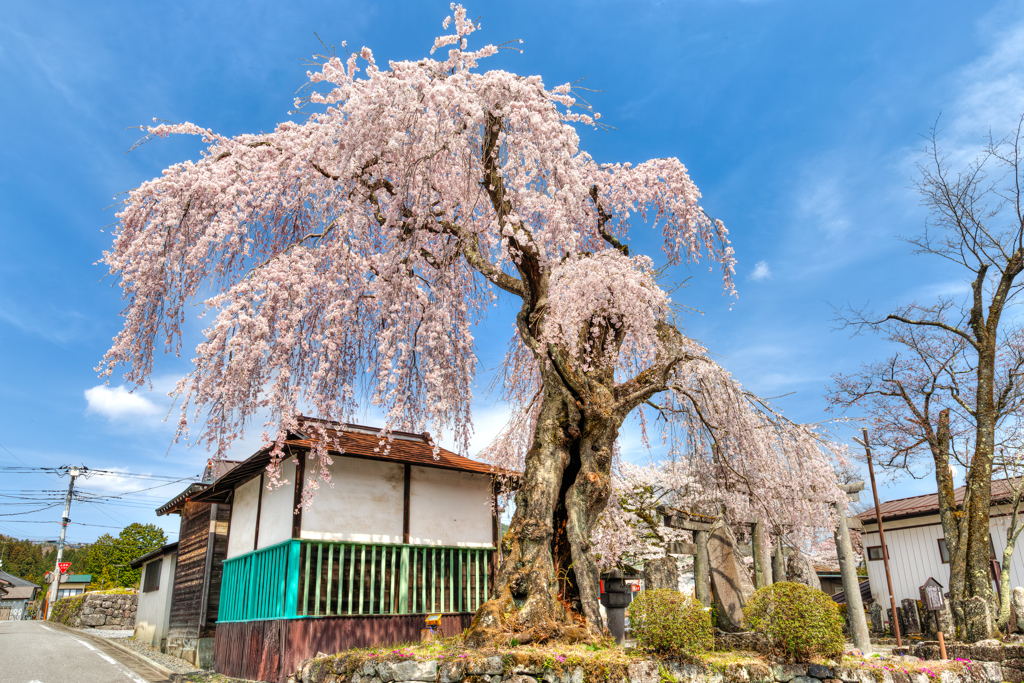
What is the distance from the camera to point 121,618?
26.7 meters

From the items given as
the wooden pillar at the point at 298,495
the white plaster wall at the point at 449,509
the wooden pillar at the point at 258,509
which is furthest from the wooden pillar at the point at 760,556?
the wooden pillar at the point at 258,509

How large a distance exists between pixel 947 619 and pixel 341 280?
17.9 m

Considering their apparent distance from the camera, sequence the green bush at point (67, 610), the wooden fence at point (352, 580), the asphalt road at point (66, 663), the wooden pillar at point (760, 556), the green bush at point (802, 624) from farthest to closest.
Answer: the green bush at point (67, 610) < the wooden pillar at point (760, 556) < the asphalt road at point (66, 663) < the wooden fence at point (352, 580) < the green bush at point (802, 624)

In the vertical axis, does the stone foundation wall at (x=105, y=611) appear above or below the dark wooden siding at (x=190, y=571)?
below

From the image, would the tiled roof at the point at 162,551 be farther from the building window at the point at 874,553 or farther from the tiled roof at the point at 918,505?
the building window at the point at 874,553

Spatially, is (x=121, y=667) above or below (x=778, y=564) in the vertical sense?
below

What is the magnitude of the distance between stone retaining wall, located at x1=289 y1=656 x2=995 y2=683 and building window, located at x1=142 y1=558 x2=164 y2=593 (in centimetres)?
1469

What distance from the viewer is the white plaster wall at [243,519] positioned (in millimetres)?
12281

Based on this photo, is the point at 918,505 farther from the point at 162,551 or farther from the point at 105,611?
the point at 105,611

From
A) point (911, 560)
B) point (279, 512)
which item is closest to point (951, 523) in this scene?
point (911, 560)

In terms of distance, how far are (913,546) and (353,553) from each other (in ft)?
63.8

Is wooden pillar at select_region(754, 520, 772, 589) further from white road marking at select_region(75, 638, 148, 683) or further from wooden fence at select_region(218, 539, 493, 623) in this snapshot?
white road marking at select_region(75, 638, 148, 683)

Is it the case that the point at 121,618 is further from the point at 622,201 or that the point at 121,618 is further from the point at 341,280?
the point at 622,201

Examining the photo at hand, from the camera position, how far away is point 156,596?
62.6ft
